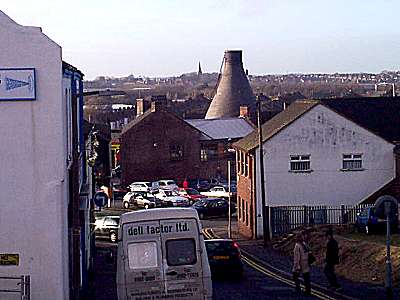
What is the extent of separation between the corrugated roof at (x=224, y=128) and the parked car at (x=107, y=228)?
38.9m

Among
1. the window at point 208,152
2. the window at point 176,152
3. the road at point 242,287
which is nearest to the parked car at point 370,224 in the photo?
the road at point 242,287

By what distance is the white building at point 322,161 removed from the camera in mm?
52219

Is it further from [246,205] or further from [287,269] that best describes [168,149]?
[287,269]

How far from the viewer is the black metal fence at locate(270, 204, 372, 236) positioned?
49.7 meters

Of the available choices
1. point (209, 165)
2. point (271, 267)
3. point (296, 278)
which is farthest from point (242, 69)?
point (296, 278)

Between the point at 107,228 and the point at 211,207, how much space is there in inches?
693

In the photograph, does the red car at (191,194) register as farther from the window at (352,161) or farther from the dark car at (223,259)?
the dark car at (223,259)

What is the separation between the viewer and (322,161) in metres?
52.7

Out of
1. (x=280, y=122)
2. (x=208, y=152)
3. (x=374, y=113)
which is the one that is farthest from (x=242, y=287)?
(x=208, y=152)

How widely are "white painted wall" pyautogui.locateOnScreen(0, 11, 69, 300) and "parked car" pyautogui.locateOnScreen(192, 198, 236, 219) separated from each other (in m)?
41.9

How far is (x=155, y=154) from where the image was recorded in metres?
82.8

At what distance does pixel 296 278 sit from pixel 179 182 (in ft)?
194

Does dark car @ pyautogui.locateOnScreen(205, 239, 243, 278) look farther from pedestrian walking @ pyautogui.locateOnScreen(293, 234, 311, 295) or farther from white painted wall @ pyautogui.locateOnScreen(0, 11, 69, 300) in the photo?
white painted wall @ pyautogui.locateOnScreen(0, 11, 69, 300)

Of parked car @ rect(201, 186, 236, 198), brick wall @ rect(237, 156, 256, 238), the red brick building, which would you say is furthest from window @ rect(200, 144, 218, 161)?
brick wall @ rect(237, 156, 256, 238)
